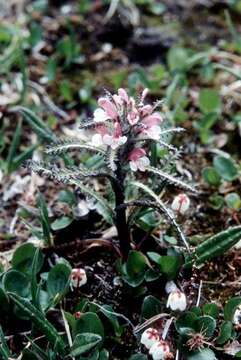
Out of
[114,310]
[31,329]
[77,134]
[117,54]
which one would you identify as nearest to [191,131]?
[77,134]

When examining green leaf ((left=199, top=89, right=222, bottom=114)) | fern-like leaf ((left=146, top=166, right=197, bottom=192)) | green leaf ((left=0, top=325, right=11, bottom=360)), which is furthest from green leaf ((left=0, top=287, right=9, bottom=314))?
green leaf ((left=199, top=89, right=222, bottom=114))

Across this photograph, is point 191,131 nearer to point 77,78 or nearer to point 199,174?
point 199,174

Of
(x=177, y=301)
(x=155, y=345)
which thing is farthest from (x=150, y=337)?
(x=177, y=301)

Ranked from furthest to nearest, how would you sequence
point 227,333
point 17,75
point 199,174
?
point 17,75, point 199,174, point 227,333

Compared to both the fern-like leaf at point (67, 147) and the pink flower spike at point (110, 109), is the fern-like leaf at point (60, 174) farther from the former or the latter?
the pink flower spike at point (110, 109)

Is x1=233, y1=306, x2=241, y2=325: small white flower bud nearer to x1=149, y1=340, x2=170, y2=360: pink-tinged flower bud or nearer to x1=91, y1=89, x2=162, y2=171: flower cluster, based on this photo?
x1=149, y1=340, x2=170, y2=360: pink-tinged flower bud

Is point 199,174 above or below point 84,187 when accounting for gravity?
below
